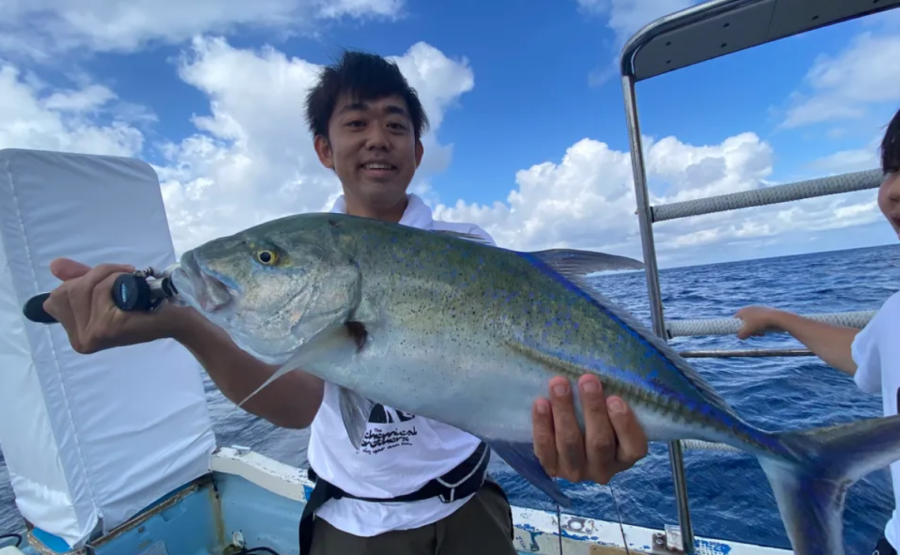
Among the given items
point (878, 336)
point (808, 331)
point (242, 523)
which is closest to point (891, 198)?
point (878, 336)

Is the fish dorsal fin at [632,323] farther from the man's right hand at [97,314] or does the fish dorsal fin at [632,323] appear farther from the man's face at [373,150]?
the man's right hand at [97,314]

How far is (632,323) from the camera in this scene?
5.35ft

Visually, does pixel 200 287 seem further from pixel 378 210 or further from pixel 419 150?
pixel 419 150

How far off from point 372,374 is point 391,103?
1.47 metres

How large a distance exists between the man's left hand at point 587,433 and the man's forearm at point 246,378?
1.04 metres

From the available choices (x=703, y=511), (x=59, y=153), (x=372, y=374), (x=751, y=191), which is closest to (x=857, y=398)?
(x=703, y=511)

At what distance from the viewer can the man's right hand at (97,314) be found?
1542 mm

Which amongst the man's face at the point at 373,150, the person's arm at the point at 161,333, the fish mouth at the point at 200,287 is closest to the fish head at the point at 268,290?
the fish mouth at the point at 200,287

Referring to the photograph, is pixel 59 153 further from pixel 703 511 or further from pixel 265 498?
pixel 703 511

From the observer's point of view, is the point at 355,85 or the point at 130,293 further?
the point at 355,85

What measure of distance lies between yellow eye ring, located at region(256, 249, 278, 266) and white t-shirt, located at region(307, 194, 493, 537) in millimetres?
594

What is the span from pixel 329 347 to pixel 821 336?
2.32m

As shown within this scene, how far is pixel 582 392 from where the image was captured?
1.51m

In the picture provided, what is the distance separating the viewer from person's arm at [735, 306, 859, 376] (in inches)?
85.4
